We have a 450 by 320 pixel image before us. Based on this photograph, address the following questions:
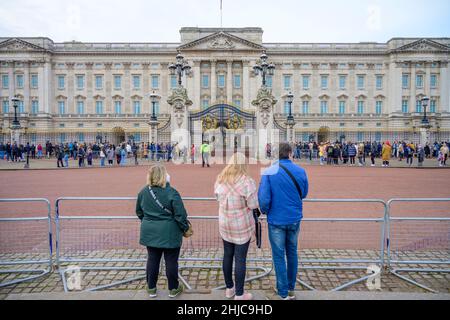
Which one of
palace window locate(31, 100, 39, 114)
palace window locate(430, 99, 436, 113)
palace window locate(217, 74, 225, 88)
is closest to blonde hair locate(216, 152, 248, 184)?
palace window locate(217, 74, 225, 88)

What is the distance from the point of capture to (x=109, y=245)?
19.5 ft

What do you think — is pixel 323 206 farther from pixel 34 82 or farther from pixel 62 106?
pixel 34 82

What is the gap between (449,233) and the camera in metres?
6.38

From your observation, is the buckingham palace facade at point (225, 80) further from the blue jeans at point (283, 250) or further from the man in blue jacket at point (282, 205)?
the blue jeans at point (283, 250)

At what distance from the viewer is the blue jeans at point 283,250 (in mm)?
3881

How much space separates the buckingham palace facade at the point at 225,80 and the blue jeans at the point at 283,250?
5340 cm

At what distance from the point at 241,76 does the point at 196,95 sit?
31.0 ft

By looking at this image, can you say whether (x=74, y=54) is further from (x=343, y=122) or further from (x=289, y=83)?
(x=343, y=122)

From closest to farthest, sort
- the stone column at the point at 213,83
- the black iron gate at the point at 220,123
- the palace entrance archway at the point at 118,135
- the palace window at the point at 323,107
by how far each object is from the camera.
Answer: the black iron gate at the point at 220,123, the palace entrance archway at the point at 118,135, the stone column at the point at 213,83, the palace window at the point at 323,107

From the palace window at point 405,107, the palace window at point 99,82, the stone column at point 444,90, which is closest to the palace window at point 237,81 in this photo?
the palace window at point 99,82

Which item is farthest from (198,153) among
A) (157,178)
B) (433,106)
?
(433,106)

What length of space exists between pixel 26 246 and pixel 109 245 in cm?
161

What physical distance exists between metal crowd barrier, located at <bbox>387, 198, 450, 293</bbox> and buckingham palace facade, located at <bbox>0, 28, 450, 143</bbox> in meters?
50.1

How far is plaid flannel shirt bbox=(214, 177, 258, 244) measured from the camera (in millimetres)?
3801
